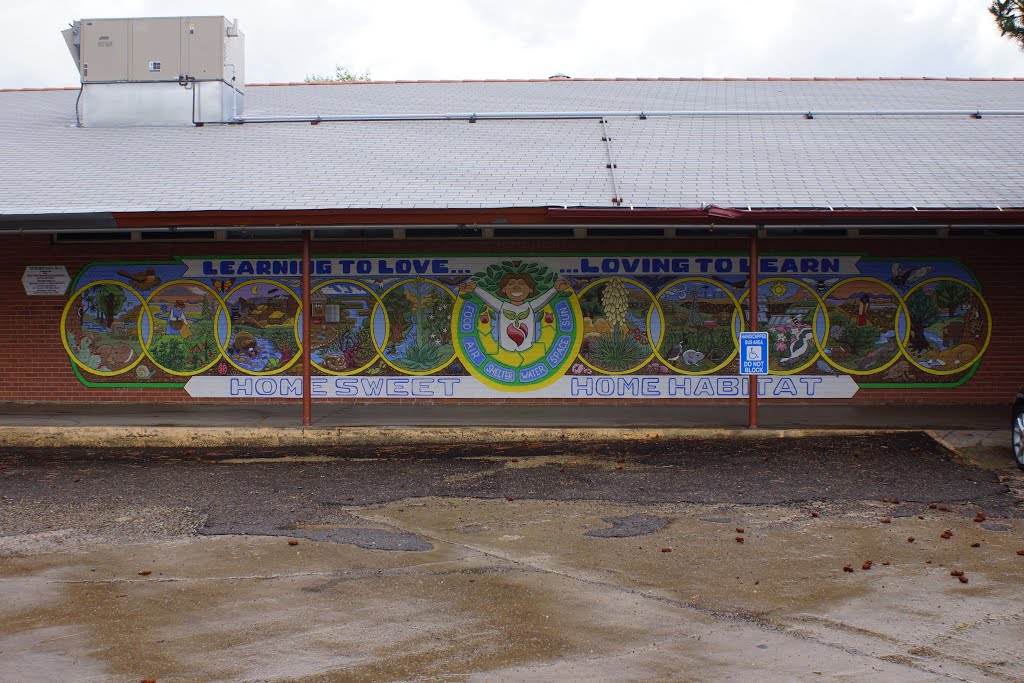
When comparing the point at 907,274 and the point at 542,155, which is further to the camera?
the point at 542,155

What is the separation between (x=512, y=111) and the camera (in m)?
16.4

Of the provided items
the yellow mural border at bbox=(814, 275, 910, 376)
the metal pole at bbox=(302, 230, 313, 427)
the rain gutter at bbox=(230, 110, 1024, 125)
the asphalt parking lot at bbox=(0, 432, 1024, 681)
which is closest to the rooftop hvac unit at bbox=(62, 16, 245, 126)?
the rain gutter at bbox=(230, 110, 1024, 125)

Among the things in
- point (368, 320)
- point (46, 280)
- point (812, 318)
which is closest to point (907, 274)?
point (812, 318)

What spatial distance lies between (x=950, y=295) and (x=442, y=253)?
21.4ft

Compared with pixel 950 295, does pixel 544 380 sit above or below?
below

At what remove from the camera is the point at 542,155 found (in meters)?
13.4

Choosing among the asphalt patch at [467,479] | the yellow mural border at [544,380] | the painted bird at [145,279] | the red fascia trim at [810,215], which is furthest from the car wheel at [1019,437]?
the painted bird at [145,279]

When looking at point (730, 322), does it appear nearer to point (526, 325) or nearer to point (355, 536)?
point (526, 325)

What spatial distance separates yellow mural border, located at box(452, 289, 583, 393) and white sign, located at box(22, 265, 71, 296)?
17.2ft

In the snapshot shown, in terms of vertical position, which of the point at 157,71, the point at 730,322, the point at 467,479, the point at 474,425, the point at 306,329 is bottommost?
the point at 467,479

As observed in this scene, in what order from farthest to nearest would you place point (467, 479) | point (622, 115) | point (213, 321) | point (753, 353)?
point (622, 115) < point (213, 321) < point (753, 353) < point (467, 479)

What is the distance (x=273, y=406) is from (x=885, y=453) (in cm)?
762

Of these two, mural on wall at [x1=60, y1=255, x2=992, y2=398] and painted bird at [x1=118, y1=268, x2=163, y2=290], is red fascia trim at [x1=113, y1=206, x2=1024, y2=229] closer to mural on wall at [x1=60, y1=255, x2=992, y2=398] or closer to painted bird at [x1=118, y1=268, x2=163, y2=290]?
mural on wall at [x1=60, y1=255, x2=992, y2=398]

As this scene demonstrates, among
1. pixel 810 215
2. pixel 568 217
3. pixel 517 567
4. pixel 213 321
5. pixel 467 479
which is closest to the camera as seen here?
pixel 517 567
